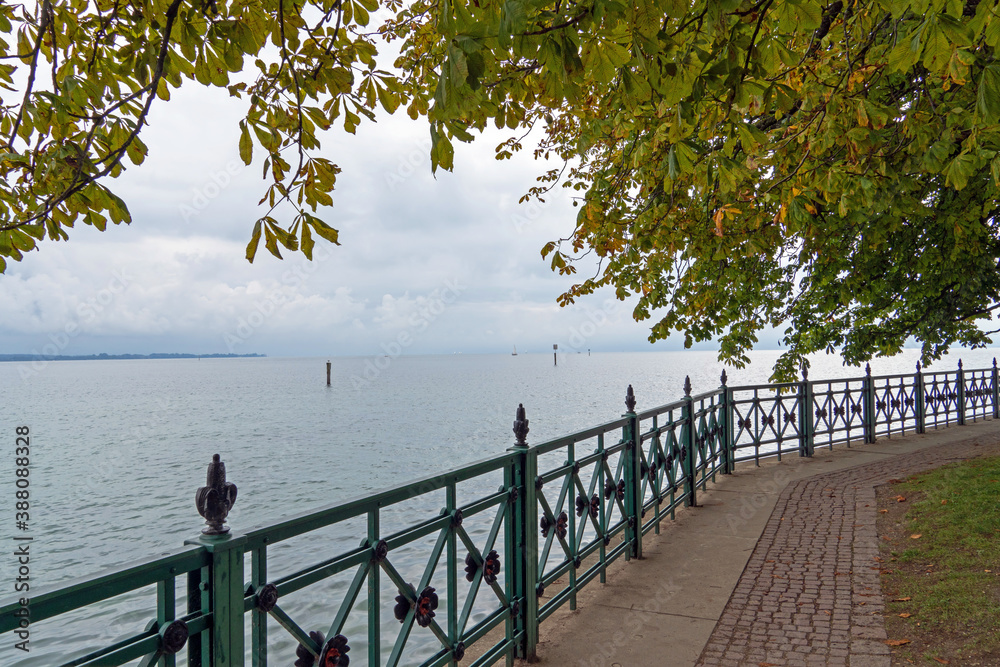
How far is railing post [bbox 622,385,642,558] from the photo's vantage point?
6070 millimetres

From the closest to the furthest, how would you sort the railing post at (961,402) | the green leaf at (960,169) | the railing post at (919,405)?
the green leaf at (960,169), the railing post at (919,405), the railing post at (961,402)

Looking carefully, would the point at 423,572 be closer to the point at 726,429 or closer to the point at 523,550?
the point at 523,550

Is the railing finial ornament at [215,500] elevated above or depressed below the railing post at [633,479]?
above

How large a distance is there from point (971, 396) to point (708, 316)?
10.6 m

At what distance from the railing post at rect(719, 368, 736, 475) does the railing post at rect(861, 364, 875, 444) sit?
460 centimetres

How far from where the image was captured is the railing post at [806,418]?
11852mm

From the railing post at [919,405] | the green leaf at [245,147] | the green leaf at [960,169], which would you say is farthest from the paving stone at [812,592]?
the railing post at [919,405]

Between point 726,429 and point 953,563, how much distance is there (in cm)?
440

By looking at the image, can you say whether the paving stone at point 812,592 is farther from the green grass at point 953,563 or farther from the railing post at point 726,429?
the railing post at point 726,429

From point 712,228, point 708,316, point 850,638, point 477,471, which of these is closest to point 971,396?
point 708,316

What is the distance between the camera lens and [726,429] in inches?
394

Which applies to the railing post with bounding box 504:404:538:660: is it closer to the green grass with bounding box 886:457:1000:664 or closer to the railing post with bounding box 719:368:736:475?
the green grass with bounding box 886:457:1000:664

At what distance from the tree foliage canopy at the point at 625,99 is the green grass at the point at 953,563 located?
3.08 meters

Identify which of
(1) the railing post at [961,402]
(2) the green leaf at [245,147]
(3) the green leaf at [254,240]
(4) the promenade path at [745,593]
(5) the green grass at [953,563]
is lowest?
(4) the promenade path at [745,593]
